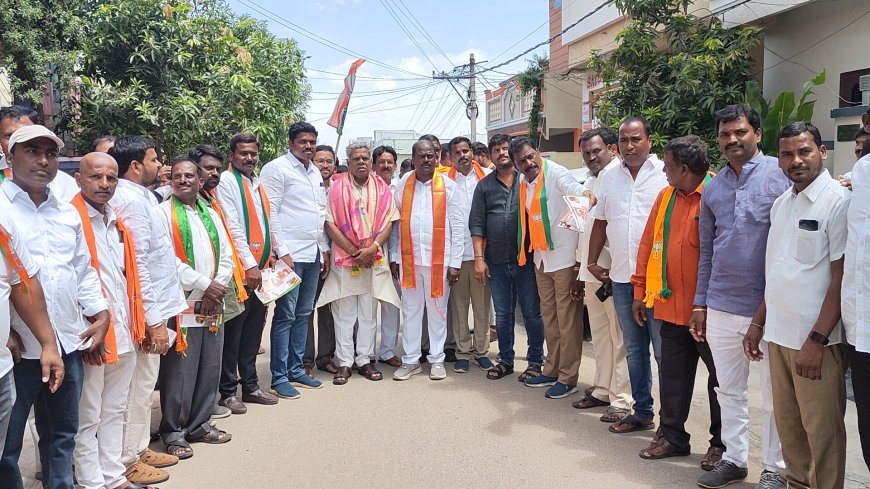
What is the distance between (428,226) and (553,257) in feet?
4.09

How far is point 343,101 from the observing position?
33.1 ft

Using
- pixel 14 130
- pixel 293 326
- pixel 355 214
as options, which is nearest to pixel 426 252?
pixel 355 214

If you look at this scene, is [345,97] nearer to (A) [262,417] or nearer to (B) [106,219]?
(A) [262,417]

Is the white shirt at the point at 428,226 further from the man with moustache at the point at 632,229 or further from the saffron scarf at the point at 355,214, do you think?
the man with moustache at the point at 632,229

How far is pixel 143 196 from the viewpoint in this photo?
12.5ft

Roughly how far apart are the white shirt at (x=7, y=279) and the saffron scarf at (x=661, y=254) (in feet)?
11.1

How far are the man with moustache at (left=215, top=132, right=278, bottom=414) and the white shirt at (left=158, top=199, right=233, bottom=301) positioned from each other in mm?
361

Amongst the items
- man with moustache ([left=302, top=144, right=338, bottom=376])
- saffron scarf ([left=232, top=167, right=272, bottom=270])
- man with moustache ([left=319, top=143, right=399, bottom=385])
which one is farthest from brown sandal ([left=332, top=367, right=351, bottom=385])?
saffron scarf ([left=232, top=167, right=272, bottom=270])

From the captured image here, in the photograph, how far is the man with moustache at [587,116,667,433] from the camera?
175 inches

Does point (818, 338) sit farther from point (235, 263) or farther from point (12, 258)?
point (235, 263)

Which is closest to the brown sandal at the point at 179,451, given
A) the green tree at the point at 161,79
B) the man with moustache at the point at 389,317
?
the man with moustache at the point at 389,317

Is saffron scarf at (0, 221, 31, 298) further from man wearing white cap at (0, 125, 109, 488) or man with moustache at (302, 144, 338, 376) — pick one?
man with moustache at (302, 144, 338, 376)

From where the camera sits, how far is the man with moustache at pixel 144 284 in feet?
12.3

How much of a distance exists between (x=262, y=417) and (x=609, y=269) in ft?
9.53
